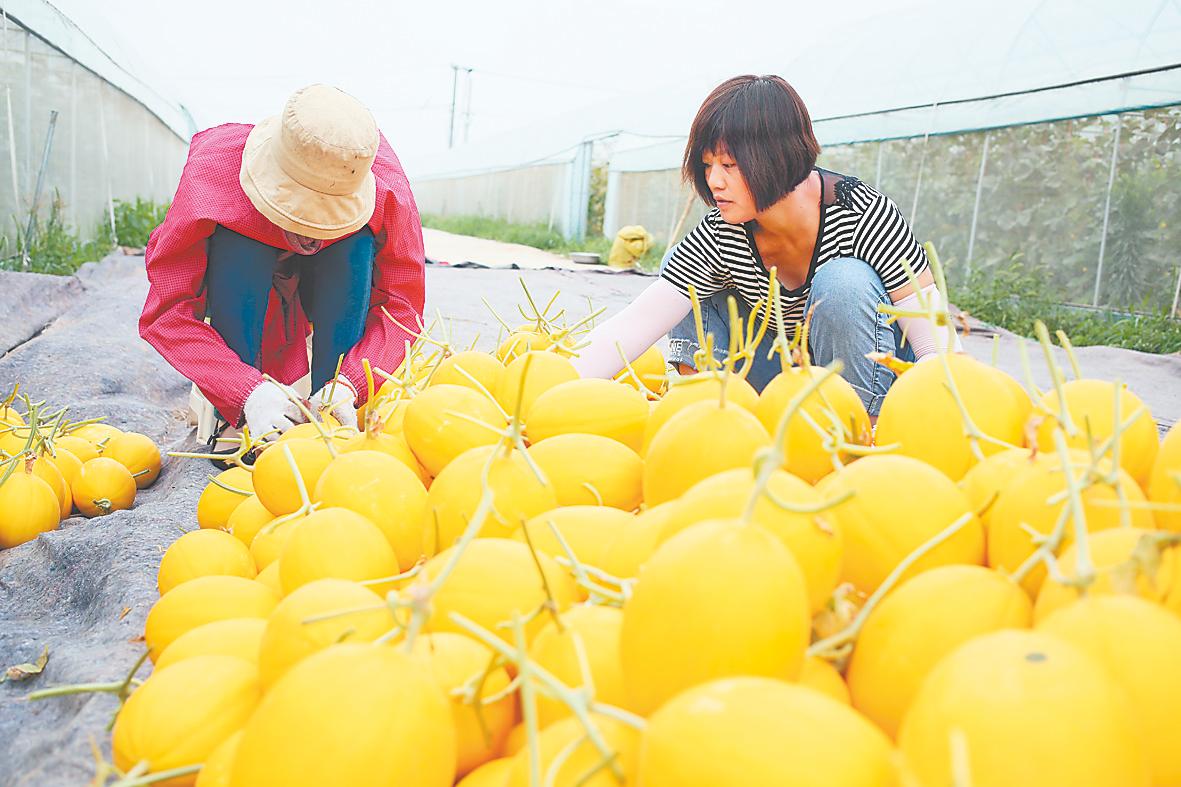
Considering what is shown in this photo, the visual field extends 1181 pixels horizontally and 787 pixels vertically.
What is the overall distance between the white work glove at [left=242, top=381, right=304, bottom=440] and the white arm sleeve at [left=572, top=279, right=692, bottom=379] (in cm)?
73

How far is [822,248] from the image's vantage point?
2.78 m

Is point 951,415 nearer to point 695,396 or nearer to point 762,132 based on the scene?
point 695,396

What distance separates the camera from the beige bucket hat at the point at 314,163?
228 centimetres

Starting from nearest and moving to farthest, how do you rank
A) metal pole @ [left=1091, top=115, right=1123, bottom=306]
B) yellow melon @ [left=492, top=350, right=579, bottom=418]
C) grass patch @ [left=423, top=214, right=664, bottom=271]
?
yellow melon @ [left=492, top=350, right=579, bottom=418] < metal pole @ [left=1091, top=115, right=1123, bottom=306] < grass patch @ [left=423, top=214, right=664, bottom=271]

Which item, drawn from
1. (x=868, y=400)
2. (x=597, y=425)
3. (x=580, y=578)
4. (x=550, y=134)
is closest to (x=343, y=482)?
(x=597, y=425)

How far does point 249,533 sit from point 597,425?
2.00 feet

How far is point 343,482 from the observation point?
1.26m

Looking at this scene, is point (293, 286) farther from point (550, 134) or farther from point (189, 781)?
point (550, 134)

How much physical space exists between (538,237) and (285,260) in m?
19.3

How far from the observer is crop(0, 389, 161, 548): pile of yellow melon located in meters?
2.21

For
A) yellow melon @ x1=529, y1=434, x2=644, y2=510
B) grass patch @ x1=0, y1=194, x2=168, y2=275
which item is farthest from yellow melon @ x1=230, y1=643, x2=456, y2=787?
grass patch @ x1=0, y1=194, x2=168, y2=275

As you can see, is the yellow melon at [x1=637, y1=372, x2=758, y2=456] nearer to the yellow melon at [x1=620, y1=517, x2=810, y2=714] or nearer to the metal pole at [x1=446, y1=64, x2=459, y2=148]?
the yellow melon at [x1=620, y1=517, x2=810, y2=714]

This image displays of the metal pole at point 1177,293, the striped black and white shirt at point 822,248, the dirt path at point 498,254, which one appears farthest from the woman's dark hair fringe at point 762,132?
the dirt path at point 498,254

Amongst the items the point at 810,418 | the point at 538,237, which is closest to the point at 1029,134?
the point at 810,418
